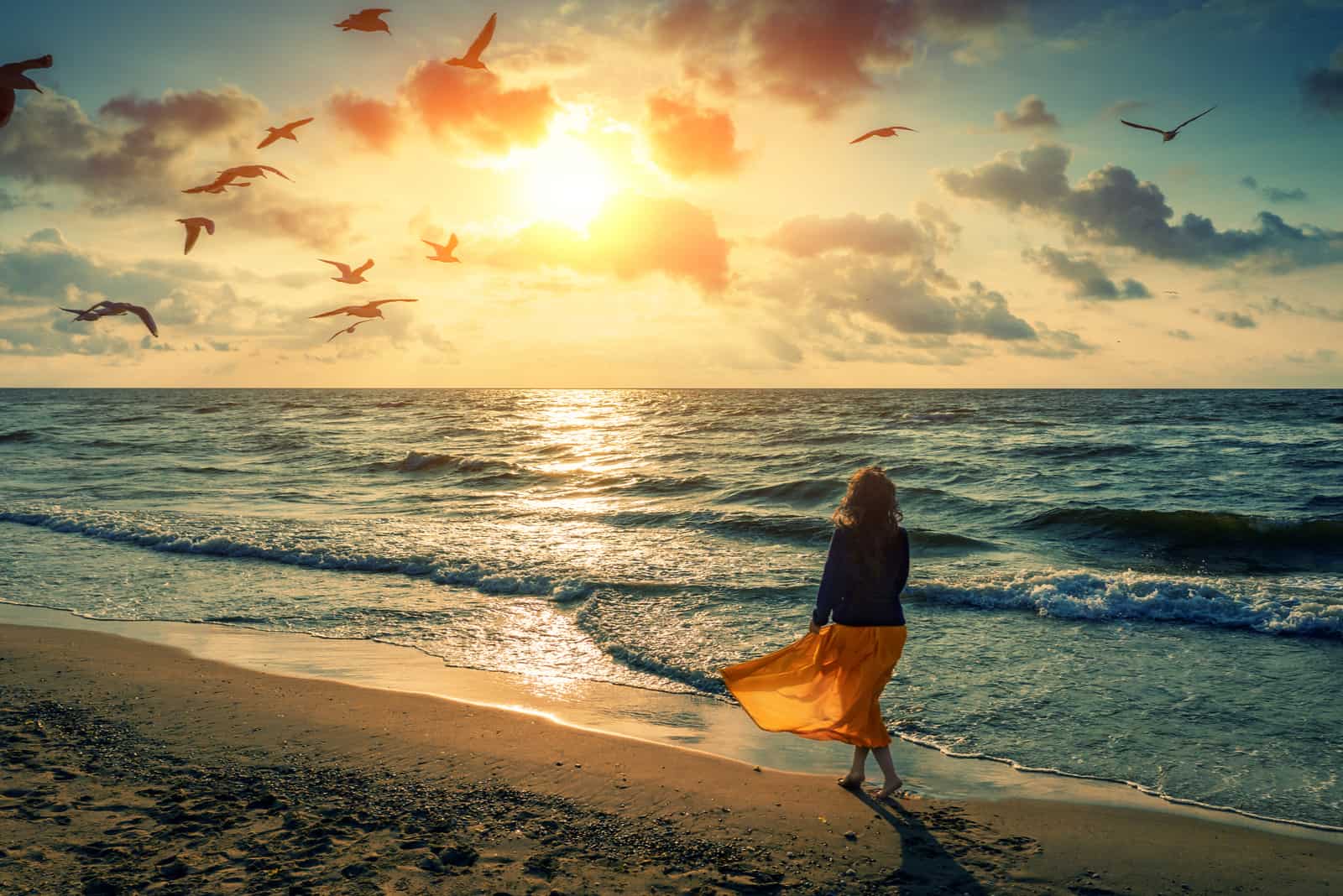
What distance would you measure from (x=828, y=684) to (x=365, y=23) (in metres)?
7.93

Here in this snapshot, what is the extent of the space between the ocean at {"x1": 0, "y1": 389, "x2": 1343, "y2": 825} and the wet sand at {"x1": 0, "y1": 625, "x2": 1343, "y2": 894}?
4.25ft

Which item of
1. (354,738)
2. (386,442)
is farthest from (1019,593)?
(386,442)

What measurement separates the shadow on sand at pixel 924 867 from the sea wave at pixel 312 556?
7.01 m

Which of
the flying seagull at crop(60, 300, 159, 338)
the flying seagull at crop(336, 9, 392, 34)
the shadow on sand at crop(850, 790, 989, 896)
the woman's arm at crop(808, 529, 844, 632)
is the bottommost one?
the shadow on sand at crop(850, 790, 989, 896)

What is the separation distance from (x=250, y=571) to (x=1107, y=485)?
19.5 m

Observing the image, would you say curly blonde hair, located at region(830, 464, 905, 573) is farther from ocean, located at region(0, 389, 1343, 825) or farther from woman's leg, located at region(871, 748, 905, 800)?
ocean, located at region(0, 389, 1343, 825)

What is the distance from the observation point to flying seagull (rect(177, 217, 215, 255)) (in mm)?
10078

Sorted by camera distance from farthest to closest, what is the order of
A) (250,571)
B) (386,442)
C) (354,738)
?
(386,442) < (250,571) < (354,738)

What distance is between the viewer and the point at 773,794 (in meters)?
5.36

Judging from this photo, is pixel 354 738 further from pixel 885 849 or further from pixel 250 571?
pixel 250 571

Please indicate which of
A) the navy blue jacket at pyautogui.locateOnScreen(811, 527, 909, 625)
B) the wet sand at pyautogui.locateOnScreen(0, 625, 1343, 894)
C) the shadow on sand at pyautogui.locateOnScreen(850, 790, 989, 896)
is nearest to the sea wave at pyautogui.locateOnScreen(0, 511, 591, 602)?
the wet sand at pyautogui.locateOnScreen(0, 625, 1343, 894)

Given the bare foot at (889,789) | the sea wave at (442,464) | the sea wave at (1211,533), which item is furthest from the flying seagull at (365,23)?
the sea wave at (442,464)

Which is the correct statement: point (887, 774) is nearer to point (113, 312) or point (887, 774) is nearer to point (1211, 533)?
point (113, 312)

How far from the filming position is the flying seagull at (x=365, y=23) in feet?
27.9
